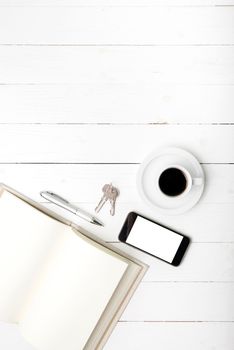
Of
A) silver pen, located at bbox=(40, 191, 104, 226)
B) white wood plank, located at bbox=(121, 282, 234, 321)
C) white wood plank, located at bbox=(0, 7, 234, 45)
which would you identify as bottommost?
white wood plank, located at bbox=(121, 282, 234, 321)

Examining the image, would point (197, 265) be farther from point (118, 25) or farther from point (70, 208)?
point (118, 25)

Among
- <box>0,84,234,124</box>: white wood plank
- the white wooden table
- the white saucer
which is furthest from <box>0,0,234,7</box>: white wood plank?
the white saucer

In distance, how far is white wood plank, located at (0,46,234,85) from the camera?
0.86 metres

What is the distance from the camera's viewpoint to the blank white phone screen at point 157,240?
0.85 metres

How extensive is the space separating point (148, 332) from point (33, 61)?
1.94 feet

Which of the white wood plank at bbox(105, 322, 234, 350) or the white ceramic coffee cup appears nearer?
the white ceramic coffee cup

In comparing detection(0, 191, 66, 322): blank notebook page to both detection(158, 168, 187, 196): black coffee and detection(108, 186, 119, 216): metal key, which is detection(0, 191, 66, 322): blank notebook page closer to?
detection(108, 186, 119, 216): metal key

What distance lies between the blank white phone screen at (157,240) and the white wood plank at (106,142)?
13 cm

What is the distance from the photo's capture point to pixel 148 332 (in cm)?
88

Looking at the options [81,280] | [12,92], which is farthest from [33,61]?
[81,280]

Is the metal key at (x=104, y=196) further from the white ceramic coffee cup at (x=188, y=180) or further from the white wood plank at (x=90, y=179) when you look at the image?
the white ceramic coffee cup at (x=188, y=180)

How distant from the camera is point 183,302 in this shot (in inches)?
34.3

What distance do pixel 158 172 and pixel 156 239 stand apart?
0.13 meters

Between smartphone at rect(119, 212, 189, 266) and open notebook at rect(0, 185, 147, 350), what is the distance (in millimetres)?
40
